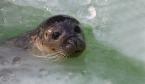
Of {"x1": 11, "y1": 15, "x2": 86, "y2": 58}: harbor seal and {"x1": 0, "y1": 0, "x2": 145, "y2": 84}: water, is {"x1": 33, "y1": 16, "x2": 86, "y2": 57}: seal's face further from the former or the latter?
{"x1": 0, "y1": 0, "x2": 145, "y2": 84}: water

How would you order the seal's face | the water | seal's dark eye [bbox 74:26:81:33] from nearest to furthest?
1. the water
2. the seal's face
3. seal's dark eye [bbox 74:26:81:33]

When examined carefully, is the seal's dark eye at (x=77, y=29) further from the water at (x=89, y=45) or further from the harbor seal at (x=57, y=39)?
the water at (x=89, y=45)

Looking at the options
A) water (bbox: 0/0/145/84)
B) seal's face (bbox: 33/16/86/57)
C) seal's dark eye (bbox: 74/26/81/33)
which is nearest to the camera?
water (bbox: 0/0/145/84)

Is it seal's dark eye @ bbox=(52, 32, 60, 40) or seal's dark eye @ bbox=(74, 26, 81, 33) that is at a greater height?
seal's dark eye @ bbox=(74, 26, 81, 33)

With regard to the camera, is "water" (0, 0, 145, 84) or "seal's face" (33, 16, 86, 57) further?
"seal's face" (33, 16, 86, 57)

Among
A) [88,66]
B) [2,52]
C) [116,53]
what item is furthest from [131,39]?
[2,52]

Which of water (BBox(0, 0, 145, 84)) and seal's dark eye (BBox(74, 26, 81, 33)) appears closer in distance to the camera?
water (BBox(0, 0, 145, 84))

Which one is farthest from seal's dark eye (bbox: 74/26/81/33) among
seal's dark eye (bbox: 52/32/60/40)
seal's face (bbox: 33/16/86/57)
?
seal's dark eye (bbox: 52/32/60/40)

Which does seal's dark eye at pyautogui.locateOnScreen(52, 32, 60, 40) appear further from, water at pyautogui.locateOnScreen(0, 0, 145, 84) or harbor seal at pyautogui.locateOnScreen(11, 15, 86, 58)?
water at pyautogui.locateOnScreen(0, 0, 145, 84)

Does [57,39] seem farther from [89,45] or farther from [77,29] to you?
[89,45]
